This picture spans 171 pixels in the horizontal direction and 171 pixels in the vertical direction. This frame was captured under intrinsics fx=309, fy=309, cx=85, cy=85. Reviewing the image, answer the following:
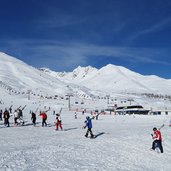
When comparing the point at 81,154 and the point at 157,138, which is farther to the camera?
the point at 157,138

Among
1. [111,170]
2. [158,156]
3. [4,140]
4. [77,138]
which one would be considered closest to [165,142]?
[158,156]

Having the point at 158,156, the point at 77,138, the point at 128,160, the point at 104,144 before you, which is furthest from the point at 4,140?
the point at 158,156

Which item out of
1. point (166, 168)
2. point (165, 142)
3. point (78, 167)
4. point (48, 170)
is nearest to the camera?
point (48, 170)

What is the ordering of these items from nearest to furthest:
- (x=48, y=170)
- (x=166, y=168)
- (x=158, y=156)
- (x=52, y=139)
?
1. (x=48, y=170)
2. (x=166, y=168)
3. (x=158, y=156)
4. (x=52, y=139)

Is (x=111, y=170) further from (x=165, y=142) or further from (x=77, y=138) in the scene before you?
(x=165, y=142)

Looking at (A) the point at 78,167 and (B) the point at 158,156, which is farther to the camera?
(B) the point at 158,156

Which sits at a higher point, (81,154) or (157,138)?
(157,138)

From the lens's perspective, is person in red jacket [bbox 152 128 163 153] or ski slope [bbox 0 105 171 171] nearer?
ski slope [bbox 0 105 171 171]

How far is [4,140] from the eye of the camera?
20547mm

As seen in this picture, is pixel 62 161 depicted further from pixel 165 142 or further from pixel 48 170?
pixel 165 142

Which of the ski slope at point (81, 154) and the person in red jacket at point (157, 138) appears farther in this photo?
the person in red jacket at point (157, 138)

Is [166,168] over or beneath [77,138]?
beneath

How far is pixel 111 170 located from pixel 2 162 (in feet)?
17.1

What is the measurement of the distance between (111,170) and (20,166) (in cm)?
444
